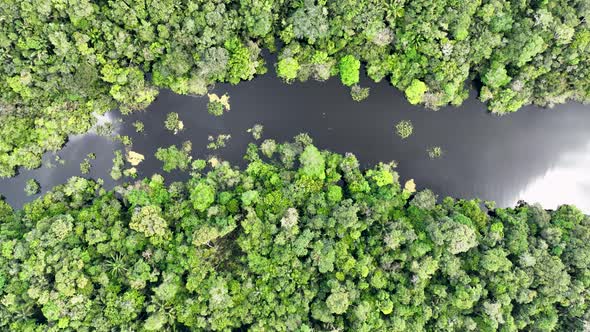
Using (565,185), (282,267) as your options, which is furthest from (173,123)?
(565,185)

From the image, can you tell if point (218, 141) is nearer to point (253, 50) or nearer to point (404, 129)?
point (253, 50)

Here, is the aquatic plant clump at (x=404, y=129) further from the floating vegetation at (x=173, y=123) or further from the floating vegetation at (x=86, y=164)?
the floating vegetation at (x=86, y=164)

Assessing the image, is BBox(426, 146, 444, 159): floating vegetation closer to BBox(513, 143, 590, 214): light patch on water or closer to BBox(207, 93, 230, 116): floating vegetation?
BBox(513, 143, 590, 214): light patch on water

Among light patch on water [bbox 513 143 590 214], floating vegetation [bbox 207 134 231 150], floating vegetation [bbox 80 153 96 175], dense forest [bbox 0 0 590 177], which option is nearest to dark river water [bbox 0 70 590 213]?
light patch on water [bbox 513 143 590 214]

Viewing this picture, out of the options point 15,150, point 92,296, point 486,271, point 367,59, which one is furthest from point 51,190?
point 486,271

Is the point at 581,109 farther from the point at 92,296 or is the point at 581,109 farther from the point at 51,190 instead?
the point at 51,190

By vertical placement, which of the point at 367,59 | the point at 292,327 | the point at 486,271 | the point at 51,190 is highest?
the point at 367,59

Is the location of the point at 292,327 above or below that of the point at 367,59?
below
